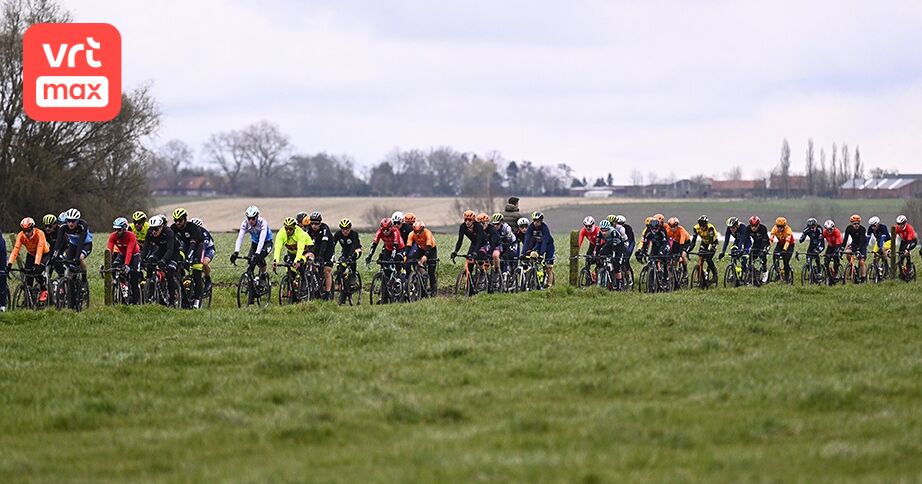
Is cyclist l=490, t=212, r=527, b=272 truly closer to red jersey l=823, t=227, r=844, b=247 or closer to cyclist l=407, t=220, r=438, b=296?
cyclist l=407, t=220, r=438, b=296

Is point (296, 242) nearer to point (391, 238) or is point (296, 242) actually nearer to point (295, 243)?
point (295, 243)

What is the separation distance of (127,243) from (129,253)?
7.2 inches

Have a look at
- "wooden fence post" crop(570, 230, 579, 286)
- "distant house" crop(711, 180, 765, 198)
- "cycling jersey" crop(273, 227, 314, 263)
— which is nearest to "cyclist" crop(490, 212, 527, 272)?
"wooden fence post" crop(570, 230, 579, 286)

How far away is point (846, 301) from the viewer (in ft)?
68.1

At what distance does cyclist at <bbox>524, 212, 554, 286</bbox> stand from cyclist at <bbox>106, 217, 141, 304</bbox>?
28.8ft

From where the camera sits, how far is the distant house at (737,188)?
15154cm

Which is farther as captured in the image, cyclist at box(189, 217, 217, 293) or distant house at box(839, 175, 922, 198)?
distant house at box(839, 175, 922, 198)

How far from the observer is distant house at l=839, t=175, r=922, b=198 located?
131750mm

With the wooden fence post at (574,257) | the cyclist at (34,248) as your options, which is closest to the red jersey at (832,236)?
the wooden fence post at (574,257)

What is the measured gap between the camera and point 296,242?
23.3m

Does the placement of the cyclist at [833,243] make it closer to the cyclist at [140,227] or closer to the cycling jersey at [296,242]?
the cycling jersey at [296,242]

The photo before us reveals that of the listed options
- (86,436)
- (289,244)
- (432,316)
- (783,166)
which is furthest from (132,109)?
(783,166)

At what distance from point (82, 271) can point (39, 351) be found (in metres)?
7.60

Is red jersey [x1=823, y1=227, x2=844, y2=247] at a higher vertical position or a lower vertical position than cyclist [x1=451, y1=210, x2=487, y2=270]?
lower
